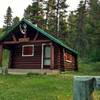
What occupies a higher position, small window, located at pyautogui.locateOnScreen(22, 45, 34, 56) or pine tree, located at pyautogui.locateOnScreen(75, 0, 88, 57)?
pine tree, located at pyautogui.locateOnScreen(75, 0, 88, 57)

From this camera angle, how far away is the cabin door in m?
33.4

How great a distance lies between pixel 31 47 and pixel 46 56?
6.41 feet

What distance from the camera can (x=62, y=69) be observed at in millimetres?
35406

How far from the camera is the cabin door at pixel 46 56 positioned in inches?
1316

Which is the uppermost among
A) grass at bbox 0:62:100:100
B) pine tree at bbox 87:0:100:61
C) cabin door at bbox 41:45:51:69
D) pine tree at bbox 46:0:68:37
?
pine tree at bbox 46:0:68:37

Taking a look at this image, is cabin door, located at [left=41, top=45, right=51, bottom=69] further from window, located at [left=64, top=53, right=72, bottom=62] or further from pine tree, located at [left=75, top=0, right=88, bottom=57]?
pine tree, located at [left=75, top=0, right=88, bottom=57]

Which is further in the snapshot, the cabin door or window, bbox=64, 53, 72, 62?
window, bbox=64, 53, 72, 62

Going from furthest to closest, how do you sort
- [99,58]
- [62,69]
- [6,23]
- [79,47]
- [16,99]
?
[6,23]
[79,47]
[99,58]
[62,69]
[16,99]

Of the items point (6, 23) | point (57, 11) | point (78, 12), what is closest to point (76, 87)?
point (57, 11)

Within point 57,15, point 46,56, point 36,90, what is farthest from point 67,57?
point 57,15

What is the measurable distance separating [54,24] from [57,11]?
14.5 feet

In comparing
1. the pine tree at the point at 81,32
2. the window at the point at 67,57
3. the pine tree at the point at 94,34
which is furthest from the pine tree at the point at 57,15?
the window at the point at 67,57

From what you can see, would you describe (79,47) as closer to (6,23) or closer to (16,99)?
(6,23)

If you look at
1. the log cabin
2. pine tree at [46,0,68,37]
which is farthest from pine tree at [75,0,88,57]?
the log cabin
